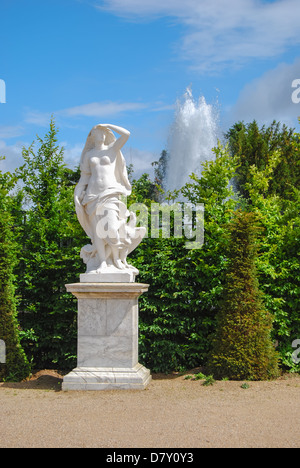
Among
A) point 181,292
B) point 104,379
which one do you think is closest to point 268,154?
point 181,292

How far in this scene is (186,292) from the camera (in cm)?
963

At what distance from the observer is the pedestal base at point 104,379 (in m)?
7.81

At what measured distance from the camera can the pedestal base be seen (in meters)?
7.81

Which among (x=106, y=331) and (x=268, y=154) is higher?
(x=268, y=154)

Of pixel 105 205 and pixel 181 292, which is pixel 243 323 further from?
pixel 105 205

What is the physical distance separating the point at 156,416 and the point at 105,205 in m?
3.41

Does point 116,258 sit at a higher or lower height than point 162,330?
higher

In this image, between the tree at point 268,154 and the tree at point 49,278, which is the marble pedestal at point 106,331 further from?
the tree at point 268,154

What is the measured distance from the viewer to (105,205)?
26.9ft

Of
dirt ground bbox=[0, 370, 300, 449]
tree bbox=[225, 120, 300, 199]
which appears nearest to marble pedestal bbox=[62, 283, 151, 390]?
dirt ground bbox=[0, 370, 300, 449]

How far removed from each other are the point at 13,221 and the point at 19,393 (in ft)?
11.8

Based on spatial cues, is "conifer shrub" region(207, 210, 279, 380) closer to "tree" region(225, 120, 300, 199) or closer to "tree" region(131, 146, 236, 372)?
"tree" region(131, 146, 236, 372)
